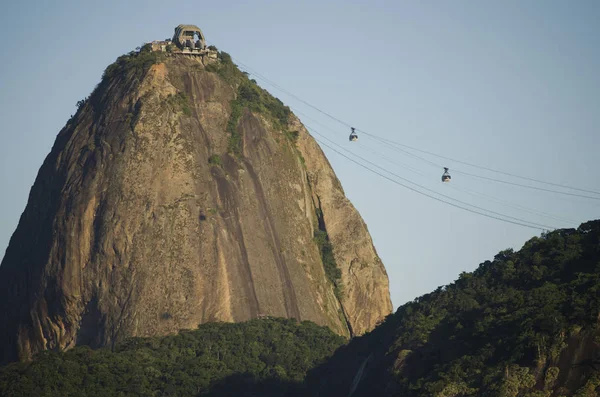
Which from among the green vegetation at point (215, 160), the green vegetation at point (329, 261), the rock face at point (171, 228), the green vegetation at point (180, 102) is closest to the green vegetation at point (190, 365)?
the rock face at point (171, 228)

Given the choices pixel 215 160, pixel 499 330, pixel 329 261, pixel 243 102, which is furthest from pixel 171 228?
pixel 499 330

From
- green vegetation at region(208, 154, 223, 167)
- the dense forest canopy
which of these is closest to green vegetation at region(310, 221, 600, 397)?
the dense forest canopy

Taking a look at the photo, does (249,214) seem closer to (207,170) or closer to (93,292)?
(207,170)

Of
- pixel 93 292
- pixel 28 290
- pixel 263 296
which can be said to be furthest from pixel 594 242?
pixel 28 290

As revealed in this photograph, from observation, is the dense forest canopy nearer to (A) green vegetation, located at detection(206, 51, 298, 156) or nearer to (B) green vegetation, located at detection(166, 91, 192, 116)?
(A) green vegetation, located at detection(206, 51, 298, 156)

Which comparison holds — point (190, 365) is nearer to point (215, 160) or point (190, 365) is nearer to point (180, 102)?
point (215, 160)

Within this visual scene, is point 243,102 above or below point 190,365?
above
